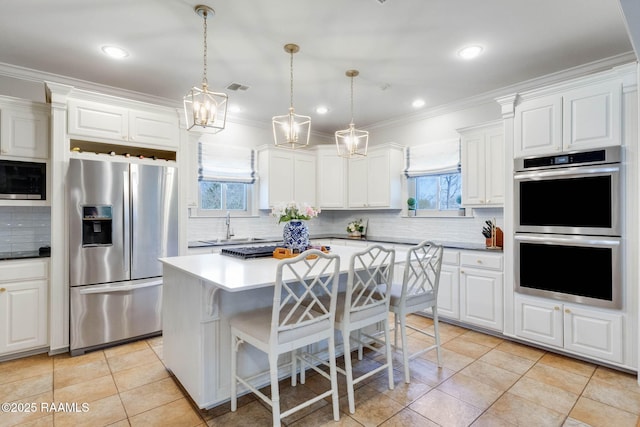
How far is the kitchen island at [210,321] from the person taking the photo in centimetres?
210

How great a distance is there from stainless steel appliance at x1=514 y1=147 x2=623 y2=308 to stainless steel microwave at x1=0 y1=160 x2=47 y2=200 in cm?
436

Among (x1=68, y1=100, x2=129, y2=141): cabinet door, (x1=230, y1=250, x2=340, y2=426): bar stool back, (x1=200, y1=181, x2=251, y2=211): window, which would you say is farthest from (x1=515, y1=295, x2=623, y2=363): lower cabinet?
(x1=68, y1=100, x2=129, y2=141): cabinet door

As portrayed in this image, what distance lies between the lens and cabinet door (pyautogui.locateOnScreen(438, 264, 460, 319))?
3697mm

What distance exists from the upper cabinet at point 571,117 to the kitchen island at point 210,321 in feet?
6.97

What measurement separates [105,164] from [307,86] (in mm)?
2173

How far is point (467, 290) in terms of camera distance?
360 centimetres

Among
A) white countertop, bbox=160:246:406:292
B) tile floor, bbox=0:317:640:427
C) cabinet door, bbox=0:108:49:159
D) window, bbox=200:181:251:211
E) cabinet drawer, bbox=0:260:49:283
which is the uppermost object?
cabinet door, bbox=0:108:49:159

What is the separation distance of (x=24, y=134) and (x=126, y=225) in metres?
1.15

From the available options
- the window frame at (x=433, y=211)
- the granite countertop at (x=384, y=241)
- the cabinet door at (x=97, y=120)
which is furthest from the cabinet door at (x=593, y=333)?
the cabinet door at (x=97, y=120)

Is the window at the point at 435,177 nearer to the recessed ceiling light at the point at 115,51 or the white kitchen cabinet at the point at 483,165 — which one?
the white kitchen cabinet at the point at 483,165

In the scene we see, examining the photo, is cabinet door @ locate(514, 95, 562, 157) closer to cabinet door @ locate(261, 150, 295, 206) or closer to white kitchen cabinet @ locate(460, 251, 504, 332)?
white kitchen cabinet @ locate(460, 251, 504, 332)

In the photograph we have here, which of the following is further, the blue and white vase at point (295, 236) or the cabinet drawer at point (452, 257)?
the cabinet drawer at point (452, 257)

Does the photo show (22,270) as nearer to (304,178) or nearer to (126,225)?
(126,225)

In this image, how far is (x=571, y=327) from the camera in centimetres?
286
